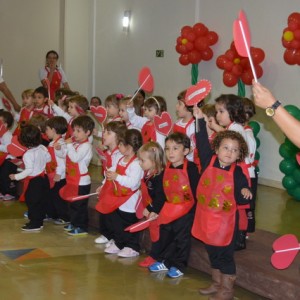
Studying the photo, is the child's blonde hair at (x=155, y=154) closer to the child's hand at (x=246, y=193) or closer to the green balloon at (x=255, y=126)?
the child's hand at (x=246, y=193)

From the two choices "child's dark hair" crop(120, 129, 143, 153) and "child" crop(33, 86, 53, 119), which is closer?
"child's dark hair" crop(120, 129, 143, 153)

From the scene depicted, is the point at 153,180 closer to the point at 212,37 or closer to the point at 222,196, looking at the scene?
the point at 222,196

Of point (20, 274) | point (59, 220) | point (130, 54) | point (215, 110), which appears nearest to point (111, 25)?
point (130, 54)

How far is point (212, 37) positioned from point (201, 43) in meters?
0.21

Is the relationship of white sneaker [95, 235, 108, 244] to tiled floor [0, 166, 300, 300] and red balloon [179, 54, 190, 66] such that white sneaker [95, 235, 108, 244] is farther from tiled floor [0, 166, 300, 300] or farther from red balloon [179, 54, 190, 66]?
red balloon [179, 54, 190, 66]

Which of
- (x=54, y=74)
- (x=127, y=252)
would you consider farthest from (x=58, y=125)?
(x=54, y=74)

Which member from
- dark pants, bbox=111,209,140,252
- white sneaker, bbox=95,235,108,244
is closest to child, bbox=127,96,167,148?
dark pants, bbox=111,209,140,252

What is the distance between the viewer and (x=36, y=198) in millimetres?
5930

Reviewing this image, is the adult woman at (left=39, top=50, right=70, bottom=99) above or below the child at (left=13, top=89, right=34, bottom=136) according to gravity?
above

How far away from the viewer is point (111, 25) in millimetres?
10391

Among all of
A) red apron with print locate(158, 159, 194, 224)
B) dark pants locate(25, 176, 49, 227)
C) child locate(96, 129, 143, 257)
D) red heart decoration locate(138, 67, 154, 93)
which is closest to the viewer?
red apron with print locate(158, 159, 194, 224)

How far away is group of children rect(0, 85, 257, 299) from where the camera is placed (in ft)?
13.1

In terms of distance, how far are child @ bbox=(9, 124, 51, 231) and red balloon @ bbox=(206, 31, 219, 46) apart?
339 centimetres

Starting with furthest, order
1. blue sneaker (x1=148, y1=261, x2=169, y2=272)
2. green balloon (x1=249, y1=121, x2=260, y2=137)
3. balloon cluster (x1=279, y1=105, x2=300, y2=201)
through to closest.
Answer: green balloon (x1=249, y1=121, x2=260, y2=137) → balloon cluster (x1=279, y1=105, x2=300, y2=201) → blue sneaker (x1=148, y1=261, x2=169, y2=272)
